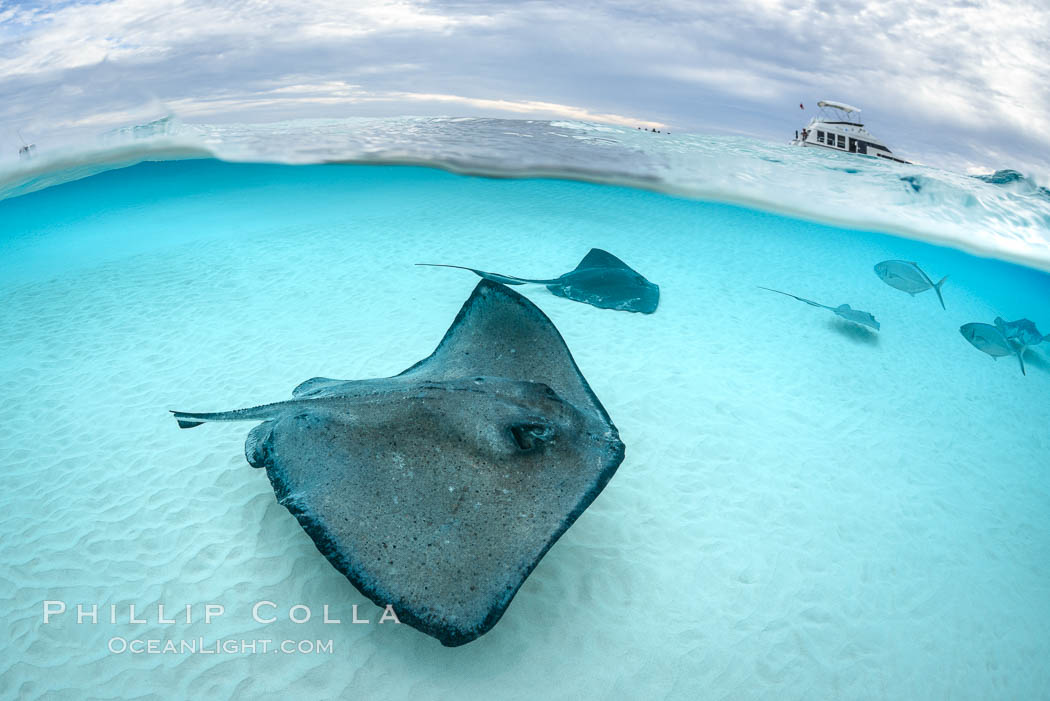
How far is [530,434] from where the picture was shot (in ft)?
9.70

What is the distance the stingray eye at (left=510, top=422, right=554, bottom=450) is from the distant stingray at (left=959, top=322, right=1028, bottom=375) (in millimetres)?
10310

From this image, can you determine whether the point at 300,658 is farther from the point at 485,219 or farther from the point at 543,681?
the point at 485,219

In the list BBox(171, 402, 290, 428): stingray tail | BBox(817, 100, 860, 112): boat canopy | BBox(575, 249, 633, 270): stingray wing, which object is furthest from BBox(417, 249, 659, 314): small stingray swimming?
BBox(817, 100, 860, 112): boat canopy

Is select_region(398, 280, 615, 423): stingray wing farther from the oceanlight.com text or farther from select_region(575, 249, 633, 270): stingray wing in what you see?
select_region(575, 249, 633, 270): stingray wing

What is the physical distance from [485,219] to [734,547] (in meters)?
15.4

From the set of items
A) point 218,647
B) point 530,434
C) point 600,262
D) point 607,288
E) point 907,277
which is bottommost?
point 907,277

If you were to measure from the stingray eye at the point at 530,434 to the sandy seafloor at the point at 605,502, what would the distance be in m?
1.03

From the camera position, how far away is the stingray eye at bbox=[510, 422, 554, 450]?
2.95 meters

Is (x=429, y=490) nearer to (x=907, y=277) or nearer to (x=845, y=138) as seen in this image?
(x=907, y=277)

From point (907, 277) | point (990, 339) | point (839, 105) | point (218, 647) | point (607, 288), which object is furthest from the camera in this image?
point (839, 105)

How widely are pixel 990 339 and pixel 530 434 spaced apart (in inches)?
427

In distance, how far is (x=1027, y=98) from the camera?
1241 cm

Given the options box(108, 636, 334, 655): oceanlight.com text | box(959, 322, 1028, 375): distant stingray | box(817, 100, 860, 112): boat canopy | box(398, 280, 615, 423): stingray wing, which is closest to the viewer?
box(108, 636, 334, 655): oceanlight.com text

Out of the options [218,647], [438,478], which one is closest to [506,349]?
[438,478]
